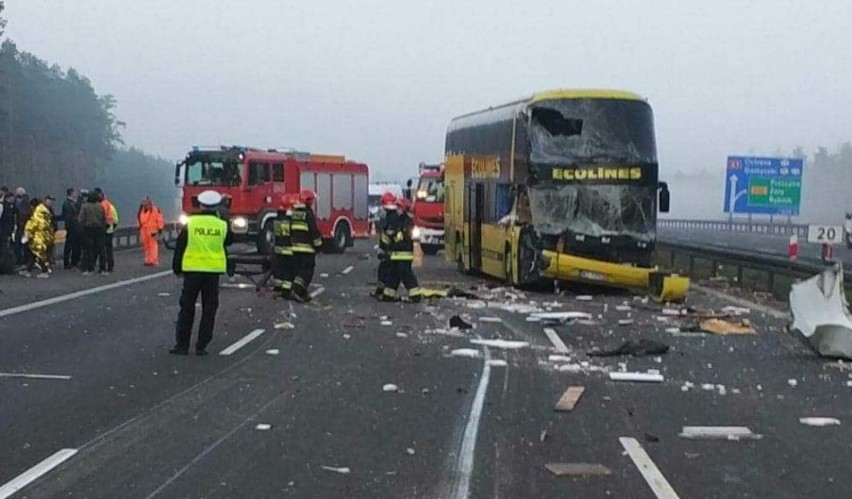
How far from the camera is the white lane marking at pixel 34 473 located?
7340 mm

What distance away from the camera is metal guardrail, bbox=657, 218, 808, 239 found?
225 ft

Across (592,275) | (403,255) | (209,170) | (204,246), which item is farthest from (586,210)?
(209,170)

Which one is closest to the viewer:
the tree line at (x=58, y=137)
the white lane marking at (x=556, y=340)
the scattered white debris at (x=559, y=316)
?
the white lane marking at (x=556, y=340)

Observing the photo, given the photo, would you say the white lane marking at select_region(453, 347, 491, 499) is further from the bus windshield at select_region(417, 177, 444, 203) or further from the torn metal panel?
the bus windshield at select_region(417, 177, 444, 203)

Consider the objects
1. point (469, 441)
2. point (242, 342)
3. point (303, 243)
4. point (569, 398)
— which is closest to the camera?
point (469, 441)

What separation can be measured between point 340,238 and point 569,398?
29.7m

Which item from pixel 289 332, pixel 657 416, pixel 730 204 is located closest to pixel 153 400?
pixel 657 416

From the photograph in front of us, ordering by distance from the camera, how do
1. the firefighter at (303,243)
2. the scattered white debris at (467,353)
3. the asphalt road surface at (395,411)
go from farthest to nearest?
the firefighter at (303,243), the scattered white debris at (467,353), the asphalt road surface at (395,411)

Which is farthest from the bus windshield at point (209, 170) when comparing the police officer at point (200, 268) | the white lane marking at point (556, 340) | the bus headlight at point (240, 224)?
the police officer at point (200, 268)

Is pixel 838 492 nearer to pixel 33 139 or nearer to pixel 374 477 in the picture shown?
pixel 374 477

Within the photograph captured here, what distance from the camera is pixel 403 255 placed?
69.2ft

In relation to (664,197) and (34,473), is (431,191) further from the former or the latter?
(34,473)

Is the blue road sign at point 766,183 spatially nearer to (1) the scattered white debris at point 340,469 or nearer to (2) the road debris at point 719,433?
(2) the road debris at point 719,433

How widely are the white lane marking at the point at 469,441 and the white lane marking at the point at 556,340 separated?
2214mm
